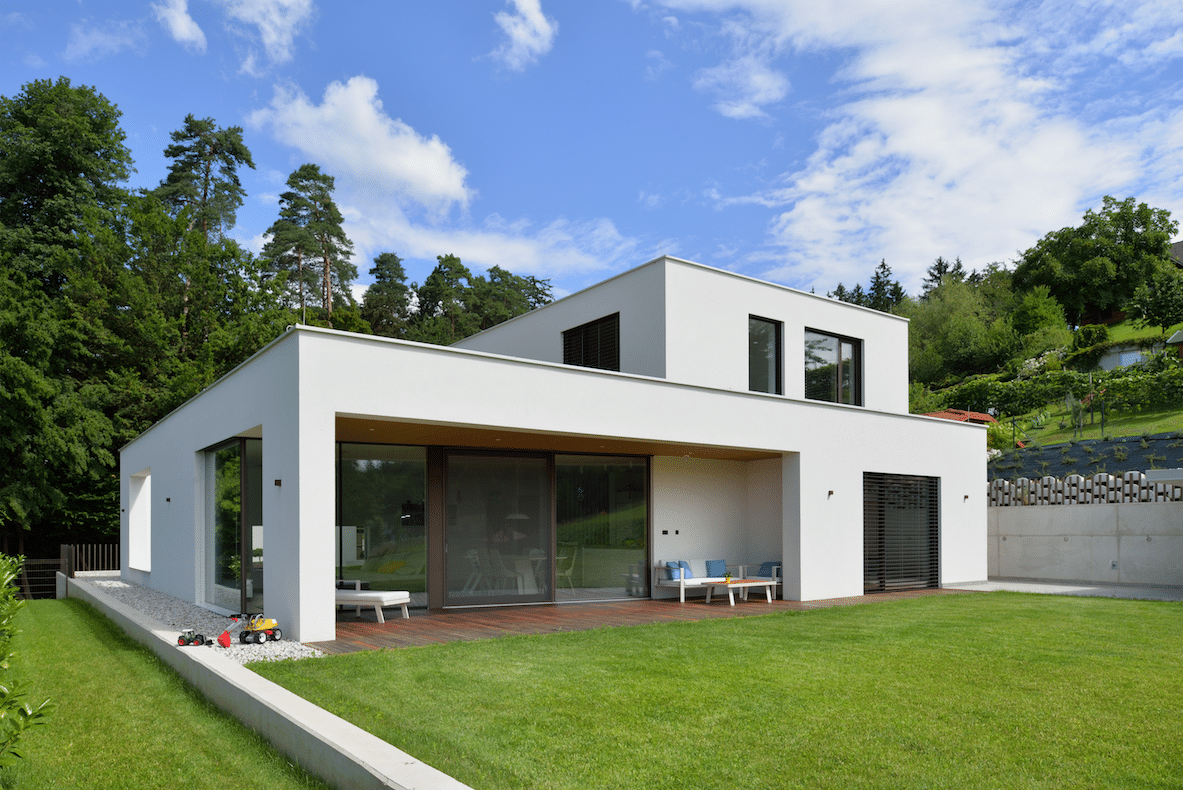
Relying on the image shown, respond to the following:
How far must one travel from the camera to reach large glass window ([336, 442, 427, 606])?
467 inches

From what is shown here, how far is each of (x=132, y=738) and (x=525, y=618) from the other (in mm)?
5933

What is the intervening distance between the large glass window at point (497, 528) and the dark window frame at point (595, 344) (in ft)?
8.63

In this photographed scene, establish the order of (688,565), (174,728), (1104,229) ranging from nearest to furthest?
(174,728) → (688,565) → (1104,229)

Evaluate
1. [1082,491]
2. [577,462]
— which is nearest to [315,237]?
[577,462]

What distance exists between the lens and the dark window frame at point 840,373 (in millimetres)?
15661

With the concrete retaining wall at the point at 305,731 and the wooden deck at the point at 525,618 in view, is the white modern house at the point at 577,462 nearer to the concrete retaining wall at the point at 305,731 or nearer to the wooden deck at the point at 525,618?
the wooden deck at the point at 525,618

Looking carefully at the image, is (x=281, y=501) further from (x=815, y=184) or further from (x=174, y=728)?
(x=815, y=184)

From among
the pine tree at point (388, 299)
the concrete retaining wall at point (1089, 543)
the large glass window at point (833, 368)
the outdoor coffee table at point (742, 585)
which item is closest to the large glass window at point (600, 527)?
the outdoor coffee table at point (742, 585)

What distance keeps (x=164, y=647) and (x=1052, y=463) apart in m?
22.6

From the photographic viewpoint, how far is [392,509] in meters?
11.9

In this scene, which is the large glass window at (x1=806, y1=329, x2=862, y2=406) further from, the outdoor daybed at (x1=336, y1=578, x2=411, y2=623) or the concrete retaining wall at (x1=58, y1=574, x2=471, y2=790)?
the concrete retaining wall at (x1=58, y1=574, x2=471, y2=790)

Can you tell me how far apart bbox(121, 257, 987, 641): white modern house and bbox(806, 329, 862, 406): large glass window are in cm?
5

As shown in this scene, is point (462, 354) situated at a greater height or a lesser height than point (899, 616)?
greater

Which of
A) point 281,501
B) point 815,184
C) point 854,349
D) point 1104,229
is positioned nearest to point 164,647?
point 281,501
